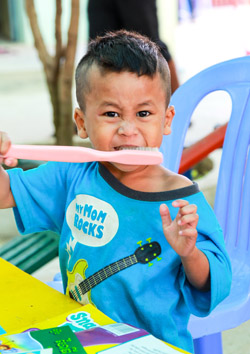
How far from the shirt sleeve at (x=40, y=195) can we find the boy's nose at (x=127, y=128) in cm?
20

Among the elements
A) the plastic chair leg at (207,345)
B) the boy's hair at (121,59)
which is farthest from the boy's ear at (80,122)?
the plastic chair leg at (207,345)

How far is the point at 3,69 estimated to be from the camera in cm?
800

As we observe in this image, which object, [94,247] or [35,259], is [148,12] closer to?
[35,259]

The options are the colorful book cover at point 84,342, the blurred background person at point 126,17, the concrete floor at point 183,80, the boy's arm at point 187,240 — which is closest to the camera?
the colorful book cover at point 84,342

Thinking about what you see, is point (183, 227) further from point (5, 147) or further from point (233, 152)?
point (233, 152)

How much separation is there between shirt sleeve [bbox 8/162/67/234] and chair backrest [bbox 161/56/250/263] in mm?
475

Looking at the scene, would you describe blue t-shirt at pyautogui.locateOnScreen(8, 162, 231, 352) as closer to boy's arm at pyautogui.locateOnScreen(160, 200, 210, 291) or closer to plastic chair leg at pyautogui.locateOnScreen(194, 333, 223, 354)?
boy's arm at pyautogui.locateOnScreen(160, 200, 210, 291)

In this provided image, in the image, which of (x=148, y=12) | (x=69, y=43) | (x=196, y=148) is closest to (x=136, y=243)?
(x=196, y=148)

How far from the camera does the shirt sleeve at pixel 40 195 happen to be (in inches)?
42.1

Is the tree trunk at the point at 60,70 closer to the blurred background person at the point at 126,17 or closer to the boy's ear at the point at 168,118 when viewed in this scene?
the blurred background person at the point at 126,17

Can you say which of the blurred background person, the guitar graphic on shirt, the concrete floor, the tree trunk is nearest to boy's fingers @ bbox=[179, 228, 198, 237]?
the guitar graphic on shirt

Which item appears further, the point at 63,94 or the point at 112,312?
the point at 63,94

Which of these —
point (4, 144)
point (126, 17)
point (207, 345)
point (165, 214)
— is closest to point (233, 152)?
point (207, 345)

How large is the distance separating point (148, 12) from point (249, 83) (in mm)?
1649
